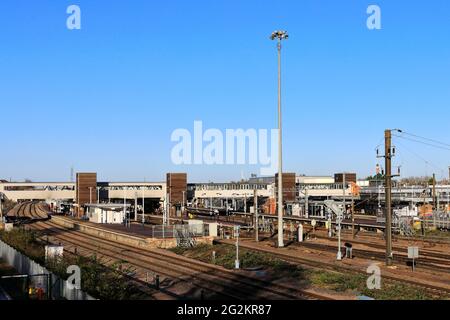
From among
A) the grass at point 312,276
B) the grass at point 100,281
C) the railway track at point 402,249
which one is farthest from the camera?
the railway track at point 402,249

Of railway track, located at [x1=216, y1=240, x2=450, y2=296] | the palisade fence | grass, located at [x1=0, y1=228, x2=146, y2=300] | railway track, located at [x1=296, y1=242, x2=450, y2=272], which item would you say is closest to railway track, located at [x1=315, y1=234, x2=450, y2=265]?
railway track, located at [x1=296, y1=242, x2=450, y2=272]

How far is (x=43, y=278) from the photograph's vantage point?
939 inches

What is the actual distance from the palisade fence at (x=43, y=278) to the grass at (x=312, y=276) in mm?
13576

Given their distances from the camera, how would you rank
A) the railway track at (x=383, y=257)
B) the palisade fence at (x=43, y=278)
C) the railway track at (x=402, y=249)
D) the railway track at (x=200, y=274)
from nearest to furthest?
1. the palisade fence at (x=43, y=278)
2. the railway track at (x=200, y=274)
3. the railway track at (x=383, y=257)
4. the railway track at (x=402, y=249)

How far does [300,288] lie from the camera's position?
92.0ft

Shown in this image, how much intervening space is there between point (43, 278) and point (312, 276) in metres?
15.5

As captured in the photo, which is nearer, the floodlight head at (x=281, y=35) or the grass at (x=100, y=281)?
the grass at (x=100, y=281)

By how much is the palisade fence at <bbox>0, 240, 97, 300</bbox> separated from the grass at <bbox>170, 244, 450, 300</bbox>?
44.5 ft

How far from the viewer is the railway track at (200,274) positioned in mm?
26906

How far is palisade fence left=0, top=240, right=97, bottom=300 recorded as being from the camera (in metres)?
19.1

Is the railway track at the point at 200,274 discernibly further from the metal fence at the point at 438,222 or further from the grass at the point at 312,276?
the metal fence at the point at 438,222

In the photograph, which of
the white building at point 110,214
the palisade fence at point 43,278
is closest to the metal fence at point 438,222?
the palisade fence at point 43,278
